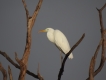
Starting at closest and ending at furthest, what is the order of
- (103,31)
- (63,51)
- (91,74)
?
1. (91,74)
2. (103,31)
3. (63,51)

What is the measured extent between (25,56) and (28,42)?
41 millimetres

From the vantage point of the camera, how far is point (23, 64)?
1.40ft

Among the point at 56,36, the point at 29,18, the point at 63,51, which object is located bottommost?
the point at 63,51

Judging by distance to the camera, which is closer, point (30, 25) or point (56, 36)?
point (30, 25)

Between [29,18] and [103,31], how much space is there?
21 centimetres

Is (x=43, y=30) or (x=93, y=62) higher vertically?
(x=93, y=62)

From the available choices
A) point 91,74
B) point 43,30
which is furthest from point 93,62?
point 43,30

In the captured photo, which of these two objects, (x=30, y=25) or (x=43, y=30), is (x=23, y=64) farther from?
(x=43, y=30)

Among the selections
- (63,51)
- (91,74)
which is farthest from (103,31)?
(63,51)

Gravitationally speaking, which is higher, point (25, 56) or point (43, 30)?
point (25, 56)

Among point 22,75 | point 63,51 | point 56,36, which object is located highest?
point 22,75

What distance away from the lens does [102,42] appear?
1.47 feet

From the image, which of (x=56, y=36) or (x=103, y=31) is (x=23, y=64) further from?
(x=56, y=36)

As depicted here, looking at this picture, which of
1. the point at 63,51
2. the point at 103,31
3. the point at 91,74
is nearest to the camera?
the point at 91,74
